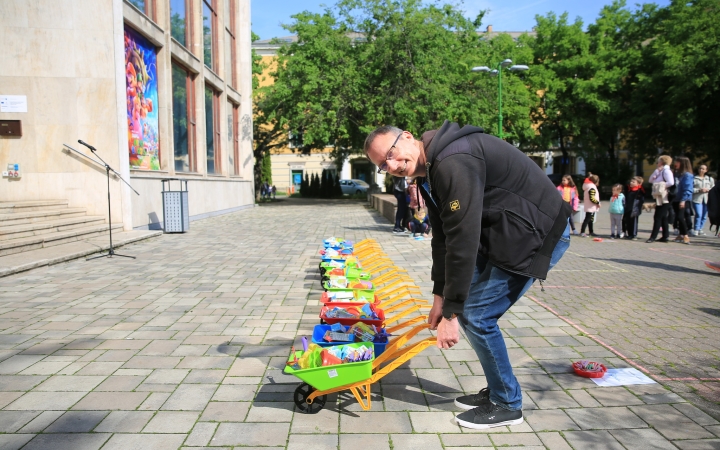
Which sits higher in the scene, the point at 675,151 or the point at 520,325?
the point at 675,151

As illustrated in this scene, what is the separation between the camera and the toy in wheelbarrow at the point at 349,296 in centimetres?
490

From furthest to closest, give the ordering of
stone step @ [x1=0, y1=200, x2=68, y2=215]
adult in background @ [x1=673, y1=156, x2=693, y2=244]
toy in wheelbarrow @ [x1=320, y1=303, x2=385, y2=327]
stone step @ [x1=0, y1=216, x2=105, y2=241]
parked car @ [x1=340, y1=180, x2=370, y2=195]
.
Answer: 1. parked car @ [x1=340, y1=180, x2=370, y2=195]
2. adult in background @ [x1=673, y1=156, x2=693, y2=244]
3. stone step @ [x1=0, y1=200, x2=68, y2=215]
4. stone step @ [x1=0, y1=216, x2=105, y2=241]
5. toy in wheelbarrow @ [x1=320, y1=303, x2=385, y2=327]

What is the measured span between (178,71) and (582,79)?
96.3ft

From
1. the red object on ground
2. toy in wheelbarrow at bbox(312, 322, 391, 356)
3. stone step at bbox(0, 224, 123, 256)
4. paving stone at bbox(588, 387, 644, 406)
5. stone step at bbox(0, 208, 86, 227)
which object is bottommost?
paving stone at bbox(588, 387, 644, 406)

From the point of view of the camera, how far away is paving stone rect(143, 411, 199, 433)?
3.17 metres

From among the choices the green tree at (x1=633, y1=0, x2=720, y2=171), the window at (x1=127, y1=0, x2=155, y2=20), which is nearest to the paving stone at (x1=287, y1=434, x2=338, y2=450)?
the window at (x1=127, y1=0, x2=155, y2=20)

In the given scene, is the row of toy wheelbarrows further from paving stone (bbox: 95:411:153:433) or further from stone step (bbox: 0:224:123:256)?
stone step (bbox: 0:224:123:256)

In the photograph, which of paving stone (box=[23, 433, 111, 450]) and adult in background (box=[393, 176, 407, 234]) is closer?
paving stone (box=[23, 433, 111, 450])

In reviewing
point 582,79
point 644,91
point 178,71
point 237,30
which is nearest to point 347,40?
point 237,30

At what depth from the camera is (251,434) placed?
10.3ft

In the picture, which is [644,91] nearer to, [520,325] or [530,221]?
[520,325]

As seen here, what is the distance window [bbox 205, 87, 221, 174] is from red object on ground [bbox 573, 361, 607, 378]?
761 inches

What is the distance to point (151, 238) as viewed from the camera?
1315 centimetres

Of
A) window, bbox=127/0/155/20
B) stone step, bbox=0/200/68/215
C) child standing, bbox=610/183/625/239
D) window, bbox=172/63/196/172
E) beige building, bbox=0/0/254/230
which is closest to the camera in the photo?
stone step, bbox=0/200/68/215
